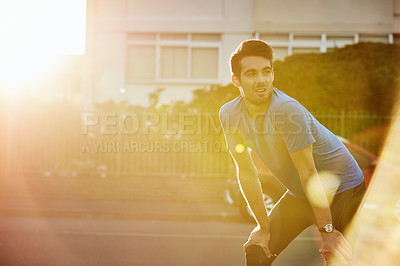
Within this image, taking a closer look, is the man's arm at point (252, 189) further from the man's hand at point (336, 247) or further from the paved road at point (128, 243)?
the paved road at point (128, 243)

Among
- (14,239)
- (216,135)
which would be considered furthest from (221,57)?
(14,239)

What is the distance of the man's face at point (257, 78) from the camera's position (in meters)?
2.86

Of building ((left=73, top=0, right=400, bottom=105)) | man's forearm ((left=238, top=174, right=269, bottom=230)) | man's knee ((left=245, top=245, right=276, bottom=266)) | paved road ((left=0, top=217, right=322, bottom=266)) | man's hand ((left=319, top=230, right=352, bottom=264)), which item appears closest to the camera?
man's hand ((left=319, top=230, right=352, bottom=264))

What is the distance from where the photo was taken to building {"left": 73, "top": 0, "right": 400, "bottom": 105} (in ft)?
61.8

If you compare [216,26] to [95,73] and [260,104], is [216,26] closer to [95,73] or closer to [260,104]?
[95,73]

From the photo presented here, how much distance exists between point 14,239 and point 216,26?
13405 millimetres

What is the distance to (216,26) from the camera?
1884 centimetres

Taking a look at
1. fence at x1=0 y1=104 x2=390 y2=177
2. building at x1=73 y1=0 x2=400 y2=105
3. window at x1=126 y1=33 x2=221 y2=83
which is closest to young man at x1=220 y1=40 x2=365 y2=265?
fence at x1=0 y1=104 x2=390 y2=177

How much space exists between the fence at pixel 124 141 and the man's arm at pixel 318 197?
10.00 meters

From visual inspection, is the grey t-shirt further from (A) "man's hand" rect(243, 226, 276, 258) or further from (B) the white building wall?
(B) the white building wall

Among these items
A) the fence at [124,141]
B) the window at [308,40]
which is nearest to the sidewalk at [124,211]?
the fence at [124,141]

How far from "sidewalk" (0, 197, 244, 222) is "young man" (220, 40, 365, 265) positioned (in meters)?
6.70

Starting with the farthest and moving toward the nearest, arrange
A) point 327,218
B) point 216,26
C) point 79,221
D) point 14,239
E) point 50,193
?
point 216,26
point 50,193
point 79,221
point 14,239
point 327,218

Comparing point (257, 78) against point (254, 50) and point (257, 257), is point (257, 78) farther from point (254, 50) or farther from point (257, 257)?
point (257, 257)
